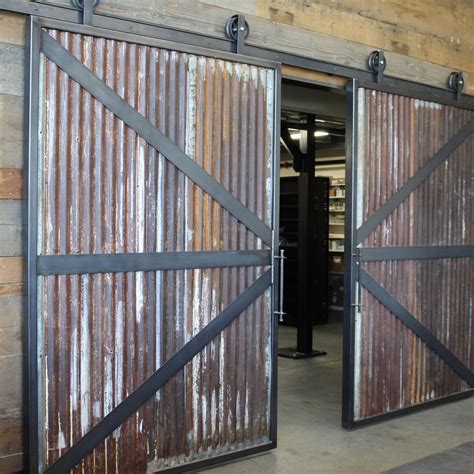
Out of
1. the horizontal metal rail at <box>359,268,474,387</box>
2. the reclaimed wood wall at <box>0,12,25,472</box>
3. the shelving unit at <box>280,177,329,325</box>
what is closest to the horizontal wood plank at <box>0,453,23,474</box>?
the reclaimed wood wall at <box>0,12,25,472</box>

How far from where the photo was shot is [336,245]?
38.9 ft

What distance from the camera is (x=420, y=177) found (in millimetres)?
5242

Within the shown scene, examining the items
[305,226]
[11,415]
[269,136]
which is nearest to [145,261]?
[11,415]

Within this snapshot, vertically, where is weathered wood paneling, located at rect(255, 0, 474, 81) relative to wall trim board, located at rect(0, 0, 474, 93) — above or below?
above

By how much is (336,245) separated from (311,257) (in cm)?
365

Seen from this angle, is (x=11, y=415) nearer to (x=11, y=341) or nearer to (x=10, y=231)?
(x=11, y=341)

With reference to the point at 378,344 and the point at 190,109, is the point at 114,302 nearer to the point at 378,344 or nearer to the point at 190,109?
the point at 190,109

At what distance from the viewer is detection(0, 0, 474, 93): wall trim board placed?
3529mm

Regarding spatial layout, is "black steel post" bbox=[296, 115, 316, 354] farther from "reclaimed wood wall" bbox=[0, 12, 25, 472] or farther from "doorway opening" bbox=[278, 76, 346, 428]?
"reclaimed wood wall" bbox=[0, 12, 25, 472]

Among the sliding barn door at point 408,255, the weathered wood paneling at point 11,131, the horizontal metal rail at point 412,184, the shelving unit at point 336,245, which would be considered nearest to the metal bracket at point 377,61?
the sliding barn door at point 408,255

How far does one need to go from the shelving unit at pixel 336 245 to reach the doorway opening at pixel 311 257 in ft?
0.06

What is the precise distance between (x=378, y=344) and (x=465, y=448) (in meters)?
0.96

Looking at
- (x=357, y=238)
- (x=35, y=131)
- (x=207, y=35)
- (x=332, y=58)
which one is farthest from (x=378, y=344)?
(x=35, y=131)

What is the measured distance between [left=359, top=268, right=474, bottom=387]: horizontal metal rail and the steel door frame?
3.01 feet
